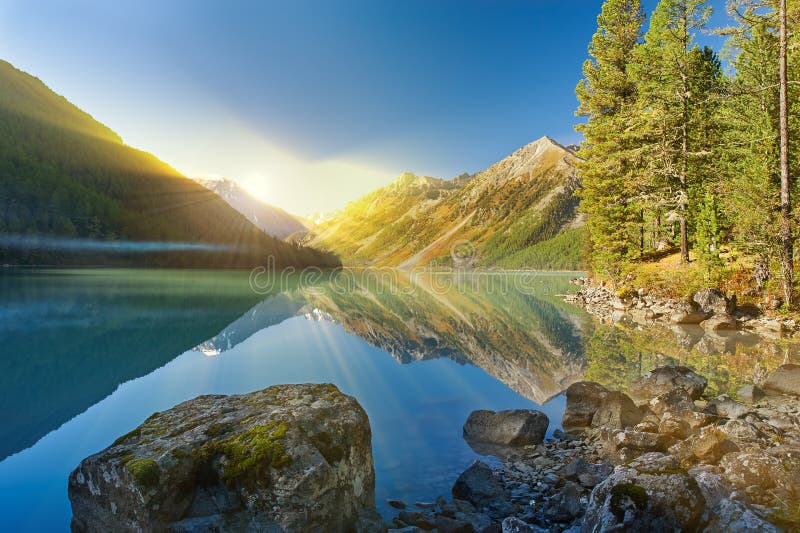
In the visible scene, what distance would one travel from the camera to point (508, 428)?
377 inches

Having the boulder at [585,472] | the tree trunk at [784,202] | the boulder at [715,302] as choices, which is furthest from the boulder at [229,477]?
the boulder at [715,302]

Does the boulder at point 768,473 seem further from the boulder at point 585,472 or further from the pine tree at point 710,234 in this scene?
the pine tree at point 710,234

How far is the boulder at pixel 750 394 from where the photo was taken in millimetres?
11836

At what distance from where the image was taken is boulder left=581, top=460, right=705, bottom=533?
4.70 m

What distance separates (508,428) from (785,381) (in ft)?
31.1

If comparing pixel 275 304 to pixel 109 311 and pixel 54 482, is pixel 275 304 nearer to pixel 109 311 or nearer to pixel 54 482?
pixel 109 311

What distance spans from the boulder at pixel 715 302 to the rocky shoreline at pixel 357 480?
2064 centimetres

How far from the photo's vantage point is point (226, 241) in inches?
6934

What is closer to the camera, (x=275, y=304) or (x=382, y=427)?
(x=382, y=427)

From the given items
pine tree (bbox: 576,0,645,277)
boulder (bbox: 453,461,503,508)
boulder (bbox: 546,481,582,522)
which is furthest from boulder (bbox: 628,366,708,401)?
pine tree (bbox: 576,0,645,277)

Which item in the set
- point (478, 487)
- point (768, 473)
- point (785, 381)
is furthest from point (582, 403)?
point (785, 381)

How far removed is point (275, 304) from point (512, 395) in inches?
1262

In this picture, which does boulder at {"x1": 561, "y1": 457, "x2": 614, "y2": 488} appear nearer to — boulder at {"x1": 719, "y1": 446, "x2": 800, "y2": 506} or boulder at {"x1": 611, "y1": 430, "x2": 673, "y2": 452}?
boulder at {"x1": 611, "y1": 430, "x2": 673, "y2": 452}

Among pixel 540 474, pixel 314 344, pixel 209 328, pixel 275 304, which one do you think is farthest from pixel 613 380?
pixel 275 304
